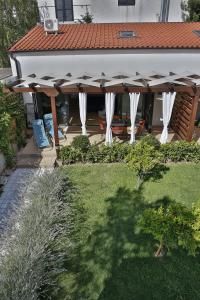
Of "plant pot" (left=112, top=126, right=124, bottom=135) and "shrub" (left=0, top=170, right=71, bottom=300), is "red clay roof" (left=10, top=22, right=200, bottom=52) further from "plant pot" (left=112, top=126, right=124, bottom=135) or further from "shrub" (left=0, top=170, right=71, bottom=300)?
"shrub" (left=0, top=170, right=71, bottom=300)

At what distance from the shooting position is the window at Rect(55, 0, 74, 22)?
2044cm

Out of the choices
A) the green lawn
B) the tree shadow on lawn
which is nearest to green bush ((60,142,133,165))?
the green lawn

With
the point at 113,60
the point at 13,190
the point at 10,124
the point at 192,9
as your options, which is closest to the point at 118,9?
the point at 192,9

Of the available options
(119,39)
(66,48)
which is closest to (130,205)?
(66,48)

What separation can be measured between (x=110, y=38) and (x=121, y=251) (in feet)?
39.2

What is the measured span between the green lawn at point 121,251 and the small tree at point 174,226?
96 cm

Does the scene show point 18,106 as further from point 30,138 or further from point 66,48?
point 66,48

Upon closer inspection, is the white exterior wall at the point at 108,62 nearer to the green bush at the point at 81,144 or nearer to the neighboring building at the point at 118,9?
the green bush at the point at 81,144

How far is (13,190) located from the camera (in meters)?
9.20

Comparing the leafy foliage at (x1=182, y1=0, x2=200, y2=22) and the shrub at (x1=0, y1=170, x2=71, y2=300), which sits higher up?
the leafy foliage at (x1=182, y1=0, x2=200, y2=22)

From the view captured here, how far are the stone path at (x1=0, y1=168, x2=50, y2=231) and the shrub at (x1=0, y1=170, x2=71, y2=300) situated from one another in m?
0.56

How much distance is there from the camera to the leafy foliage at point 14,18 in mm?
21078

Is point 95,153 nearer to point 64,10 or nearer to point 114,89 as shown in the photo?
point 114,89

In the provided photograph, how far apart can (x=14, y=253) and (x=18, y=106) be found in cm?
850
